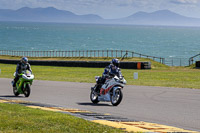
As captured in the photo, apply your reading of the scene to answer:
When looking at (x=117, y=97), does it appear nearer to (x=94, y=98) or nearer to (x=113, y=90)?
(x=113, y=90)

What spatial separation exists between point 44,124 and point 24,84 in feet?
27.6

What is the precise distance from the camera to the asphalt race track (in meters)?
11.9

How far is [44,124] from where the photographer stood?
976 centimetres

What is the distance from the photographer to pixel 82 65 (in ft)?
160

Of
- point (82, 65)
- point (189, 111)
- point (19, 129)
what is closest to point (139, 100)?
point (189, 111)

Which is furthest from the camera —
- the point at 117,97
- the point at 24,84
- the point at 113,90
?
the point at 24,84

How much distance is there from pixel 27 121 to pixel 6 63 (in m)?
50.6

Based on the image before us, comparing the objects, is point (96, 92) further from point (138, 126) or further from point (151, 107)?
point (138, 126)

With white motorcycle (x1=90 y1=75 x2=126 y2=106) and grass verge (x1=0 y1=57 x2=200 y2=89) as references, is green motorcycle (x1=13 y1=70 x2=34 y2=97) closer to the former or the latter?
white motorcycle (x1=90 y1=75 x2=126 y2=106)

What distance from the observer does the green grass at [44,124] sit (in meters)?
9.13

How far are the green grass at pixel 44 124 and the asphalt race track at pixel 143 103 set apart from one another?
7.50 feet

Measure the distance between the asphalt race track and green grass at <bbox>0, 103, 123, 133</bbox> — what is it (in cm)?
229

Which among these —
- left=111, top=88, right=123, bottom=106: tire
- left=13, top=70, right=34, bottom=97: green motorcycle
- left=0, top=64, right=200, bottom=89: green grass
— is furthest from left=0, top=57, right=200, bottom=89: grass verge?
left=13, top=70, right=34, bottom=97: green motorcycle

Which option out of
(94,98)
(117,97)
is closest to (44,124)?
(117,97)
